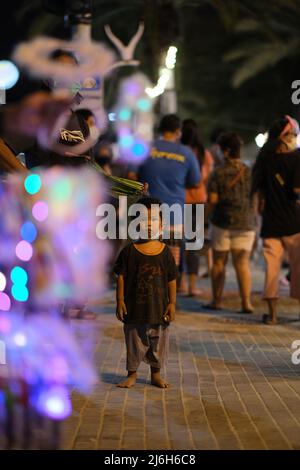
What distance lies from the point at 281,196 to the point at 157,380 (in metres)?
4.04

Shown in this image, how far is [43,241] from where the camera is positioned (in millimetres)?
6387

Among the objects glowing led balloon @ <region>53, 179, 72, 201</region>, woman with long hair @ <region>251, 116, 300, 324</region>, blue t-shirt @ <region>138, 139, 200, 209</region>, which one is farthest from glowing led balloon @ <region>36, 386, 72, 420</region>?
blue t-shirt @ <region>138, 139, 200, 209</region>

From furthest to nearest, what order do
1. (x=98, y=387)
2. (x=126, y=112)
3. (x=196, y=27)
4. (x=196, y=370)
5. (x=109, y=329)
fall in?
(x=196, y=27)
(x=126, y=112)
(x=109, y=329)
(x=196, y=370)
(x=98, y=387)

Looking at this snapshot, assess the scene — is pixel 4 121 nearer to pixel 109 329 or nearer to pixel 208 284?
pixel 109 329

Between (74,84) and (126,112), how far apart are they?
20.2 metres

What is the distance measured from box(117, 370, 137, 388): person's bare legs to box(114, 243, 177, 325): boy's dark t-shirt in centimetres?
38

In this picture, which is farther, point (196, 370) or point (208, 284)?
point (208, 284)

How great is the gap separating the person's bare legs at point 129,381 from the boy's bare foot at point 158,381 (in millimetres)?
123

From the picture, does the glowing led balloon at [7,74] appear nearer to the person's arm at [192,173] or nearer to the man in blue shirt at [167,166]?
the man in blue shirt at [167,166]

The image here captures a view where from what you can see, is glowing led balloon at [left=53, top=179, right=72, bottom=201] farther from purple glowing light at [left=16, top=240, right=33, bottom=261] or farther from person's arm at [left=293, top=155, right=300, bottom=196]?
person's arm at [left=293, top=155, right=300, bottom=196]

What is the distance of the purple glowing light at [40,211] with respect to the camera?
20.8 feet

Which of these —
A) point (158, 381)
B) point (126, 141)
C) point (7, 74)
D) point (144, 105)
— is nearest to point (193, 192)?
point (158, 381)

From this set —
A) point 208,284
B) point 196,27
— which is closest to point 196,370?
point 208,284
